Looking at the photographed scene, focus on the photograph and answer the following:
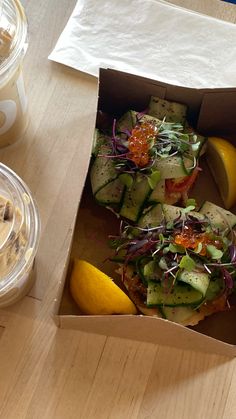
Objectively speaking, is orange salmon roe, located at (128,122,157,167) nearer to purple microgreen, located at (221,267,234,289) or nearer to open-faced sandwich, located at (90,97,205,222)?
open-faced sandwich, located at (90,97,205,222)

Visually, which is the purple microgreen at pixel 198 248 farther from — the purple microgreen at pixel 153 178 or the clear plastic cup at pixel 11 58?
the clear plastic cup at pixel 11 58

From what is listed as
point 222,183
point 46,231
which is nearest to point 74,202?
point 46,231

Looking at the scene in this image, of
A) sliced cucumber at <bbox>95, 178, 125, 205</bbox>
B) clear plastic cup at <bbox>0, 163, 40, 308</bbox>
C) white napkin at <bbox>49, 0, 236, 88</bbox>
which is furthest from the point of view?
white napkin at <bbox>49, 0, 236, 88</bbox>

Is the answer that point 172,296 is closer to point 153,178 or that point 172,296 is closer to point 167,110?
point 153,178

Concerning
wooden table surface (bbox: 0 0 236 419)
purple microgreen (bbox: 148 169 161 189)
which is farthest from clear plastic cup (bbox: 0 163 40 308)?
purple microgreen (bbox: 148 169 161 189)

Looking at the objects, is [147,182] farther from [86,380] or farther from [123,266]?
[86,380]

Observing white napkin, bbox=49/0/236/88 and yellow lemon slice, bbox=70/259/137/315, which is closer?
yellow lemon slice, bbox=70/259/137/315
